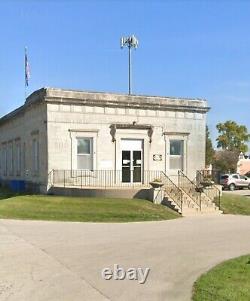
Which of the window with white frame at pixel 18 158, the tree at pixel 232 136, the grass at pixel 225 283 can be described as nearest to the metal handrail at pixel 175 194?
the grass at pixel 225 283

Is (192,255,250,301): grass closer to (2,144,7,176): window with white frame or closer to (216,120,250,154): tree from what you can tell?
(2,144,7,176): window with white frame

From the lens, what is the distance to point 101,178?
2697 centimetres

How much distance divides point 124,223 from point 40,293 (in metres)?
10.2

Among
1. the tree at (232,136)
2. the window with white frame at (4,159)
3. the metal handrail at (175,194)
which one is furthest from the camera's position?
the tree at (232,136)

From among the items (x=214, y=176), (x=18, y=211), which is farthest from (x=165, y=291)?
(x=214, y=176)

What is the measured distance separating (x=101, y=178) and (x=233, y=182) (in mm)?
25878

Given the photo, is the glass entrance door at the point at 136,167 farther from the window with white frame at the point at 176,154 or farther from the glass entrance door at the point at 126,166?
→ the window with white frame at the point at 176,154

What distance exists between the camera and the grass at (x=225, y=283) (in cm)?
803

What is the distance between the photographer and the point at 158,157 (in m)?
28.3

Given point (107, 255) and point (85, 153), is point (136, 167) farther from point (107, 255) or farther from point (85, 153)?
point (107, 255)

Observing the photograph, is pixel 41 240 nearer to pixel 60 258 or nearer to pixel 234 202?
pixel 60 258

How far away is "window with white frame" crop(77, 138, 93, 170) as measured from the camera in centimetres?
2667

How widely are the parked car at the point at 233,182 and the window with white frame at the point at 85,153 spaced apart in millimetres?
24676

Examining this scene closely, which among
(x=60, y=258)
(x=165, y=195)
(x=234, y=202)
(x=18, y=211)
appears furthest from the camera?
(x=234, y=202)
